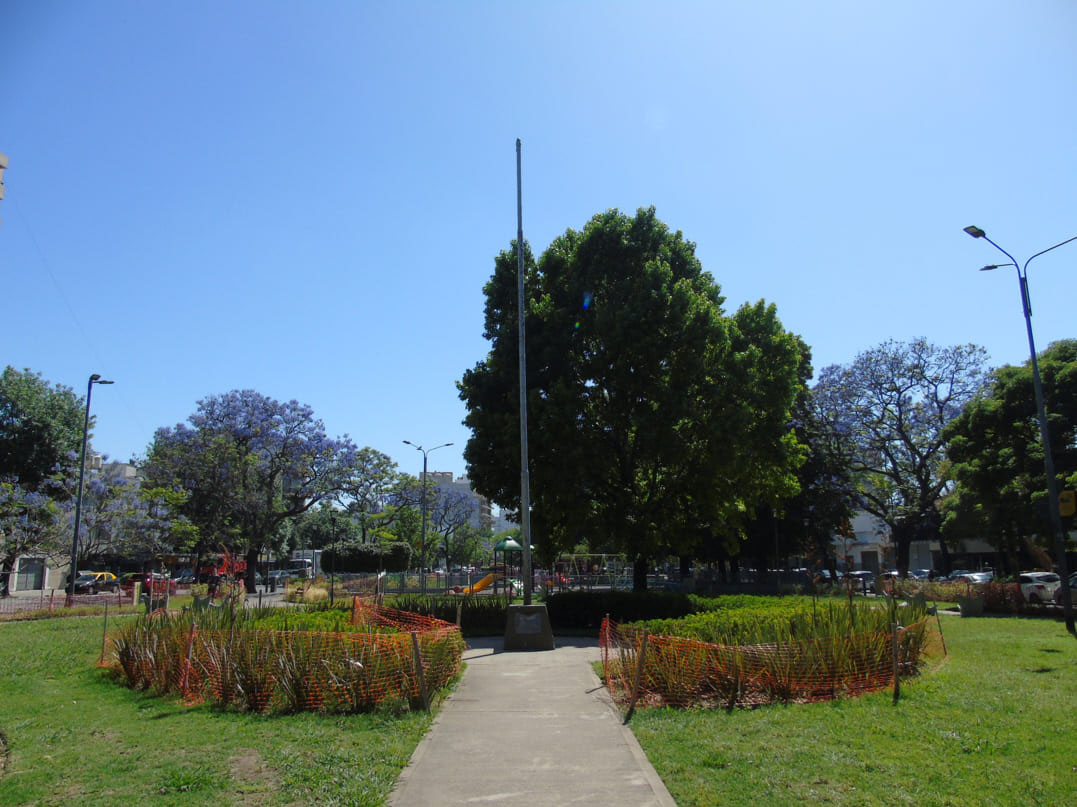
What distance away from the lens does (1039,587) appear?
29047mm

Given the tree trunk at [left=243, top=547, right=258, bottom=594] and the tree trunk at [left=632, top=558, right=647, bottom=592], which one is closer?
the tree trunk at [left=632, top=558, right=647, bottom=592]

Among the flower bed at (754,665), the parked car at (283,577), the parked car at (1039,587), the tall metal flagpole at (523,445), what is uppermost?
the tall metal flagpole at (523,445)

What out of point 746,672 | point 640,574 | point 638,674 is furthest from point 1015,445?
point 638,674

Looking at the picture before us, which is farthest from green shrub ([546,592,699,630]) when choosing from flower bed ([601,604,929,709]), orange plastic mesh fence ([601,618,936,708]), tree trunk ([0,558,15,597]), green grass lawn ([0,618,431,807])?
tree trunk ([0,558,15,597])

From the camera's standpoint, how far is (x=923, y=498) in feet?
135

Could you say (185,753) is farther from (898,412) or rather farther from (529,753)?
(898,412)

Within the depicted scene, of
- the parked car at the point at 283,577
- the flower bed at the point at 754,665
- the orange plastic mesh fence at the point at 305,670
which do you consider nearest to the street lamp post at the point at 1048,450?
the flower bed at the point at 754,665

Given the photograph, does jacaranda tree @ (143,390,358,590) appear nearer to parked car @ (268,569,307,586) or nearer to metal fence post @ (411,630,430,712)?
parked car @ (268,569,307,586)

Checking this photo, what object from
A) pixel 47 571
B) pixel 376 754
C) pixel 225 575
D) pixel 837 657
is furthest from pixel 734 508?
pixel 47 571

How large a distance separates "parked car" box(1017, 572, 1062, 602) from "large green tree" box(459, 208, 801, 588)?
35.8 feet

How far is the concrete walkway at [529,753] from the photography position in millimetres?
6090

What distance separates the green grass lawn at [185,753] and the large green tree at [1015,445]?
22782 mm

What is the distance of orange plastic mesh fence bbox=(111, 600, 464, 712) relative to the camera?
31.3 feet

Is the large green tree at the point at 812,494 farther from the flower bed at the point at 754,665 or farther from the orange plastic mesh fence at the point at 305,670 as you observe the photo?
the orange plastic mesh fence at the point at 305,670
